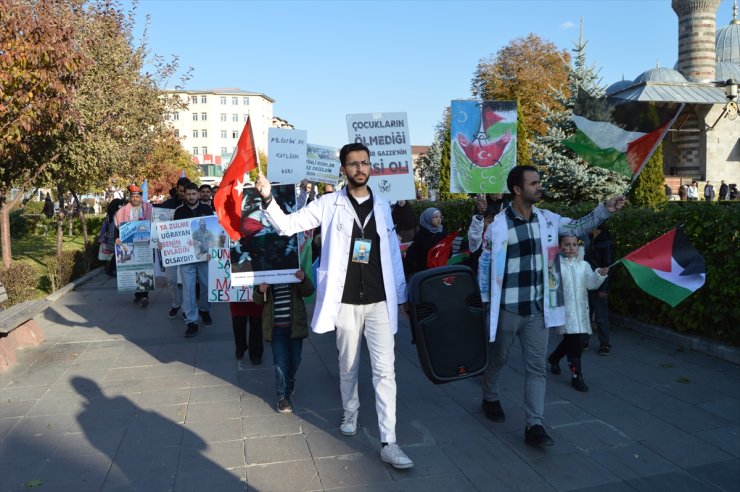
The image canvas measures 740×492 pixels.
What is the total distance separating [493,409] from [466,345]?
2.87 feet

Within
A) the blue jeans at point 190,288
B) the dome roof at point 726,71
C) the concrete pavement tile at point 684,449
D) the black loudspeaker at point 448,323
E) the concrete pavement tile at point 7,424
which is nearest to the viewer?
the concrete pavement tile at point 684,449

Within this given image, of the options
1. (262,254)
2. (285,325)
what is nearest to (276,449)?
(285,325)

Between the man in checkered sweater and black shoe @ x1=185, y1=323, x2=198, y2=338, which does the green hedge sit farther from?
black shoe @ x1=185, y1=323, x2=198, y2=338

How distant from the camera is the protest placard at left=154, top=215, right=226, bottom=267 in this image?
8008 millimetres

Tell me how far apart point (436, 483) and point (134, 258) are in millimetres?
7837

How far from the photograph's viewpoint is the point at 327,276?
172 inches

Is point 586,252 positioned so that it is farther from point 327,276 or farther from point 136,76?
point 136,76

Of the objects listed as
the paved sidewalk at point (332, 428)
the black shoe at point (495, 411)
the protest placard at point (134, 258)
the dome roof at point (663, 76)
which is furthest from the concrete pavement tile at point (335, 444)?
the dome roof at point (663, 76)

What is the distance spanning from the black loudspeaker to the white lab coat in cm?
15

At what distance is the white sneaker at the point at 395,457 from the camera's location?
408cm

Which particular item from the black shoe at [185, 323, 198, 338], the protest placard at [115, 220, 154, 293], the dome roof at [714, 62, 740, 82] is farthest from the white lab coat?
the dome roof at [714, 62, 740, 82]

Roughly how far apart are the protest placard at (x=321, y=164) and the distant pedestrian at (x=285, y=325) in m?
5.13

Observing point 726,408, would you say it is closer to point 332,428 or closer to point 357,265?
point 332,428

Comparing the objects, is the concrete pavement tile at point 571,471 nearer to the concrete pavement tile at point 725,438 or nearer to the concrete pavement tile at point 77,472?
the concrete pavement tile at point 725,438
